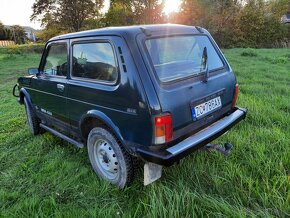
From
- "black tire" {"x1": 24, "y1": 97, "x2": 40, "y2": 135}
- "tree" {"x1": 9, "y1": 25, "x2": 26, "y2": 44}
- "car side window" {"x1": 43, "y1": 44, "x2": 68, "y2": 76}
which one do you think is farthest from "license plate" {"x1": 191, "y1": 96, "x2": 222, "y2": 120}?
"tree" {"x1": 9, "y1": 25, "x2": 26, "y2": 44}

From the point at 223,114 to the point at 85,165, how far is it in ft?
6.05

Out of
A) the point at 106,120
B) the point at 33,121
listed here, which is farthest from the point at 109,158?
the point at 33,121

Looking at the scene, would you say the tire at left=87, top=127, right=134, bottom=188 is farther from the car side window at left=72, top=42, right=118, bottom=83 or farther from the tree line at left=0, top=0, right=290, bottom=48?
the tree line at left=0, top=0, right=290, bottom=48

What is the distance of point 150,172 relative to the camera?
2.28 metres

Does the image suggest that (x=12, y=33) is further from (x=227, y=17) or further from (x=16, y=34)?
(x=227, y=17)

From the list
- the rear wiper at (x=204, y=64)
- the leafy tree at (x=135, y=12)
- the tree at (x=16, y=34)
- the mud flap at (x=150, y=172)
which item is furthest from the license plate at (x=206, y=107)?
the tree at (x=16, y=34)

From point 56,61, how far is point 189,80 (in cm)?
194

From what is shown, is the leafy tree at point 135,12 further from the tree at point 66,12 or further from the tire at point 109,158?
the tire at point 109,158

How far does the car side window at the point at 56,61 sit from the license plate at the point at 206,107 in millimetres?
1742

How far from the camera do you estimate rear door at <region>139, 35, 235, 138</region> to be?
2186 millimetres

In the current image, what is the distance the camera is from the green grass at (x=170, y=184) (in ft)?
7.01

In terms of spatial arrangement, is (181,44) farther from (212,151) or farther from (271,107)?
(271,107)

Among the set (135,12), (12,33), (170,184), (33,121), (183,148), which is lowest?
(170,184)

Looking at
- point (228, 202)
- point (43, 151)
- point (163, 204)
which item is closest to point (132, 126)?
point (163, 204)
